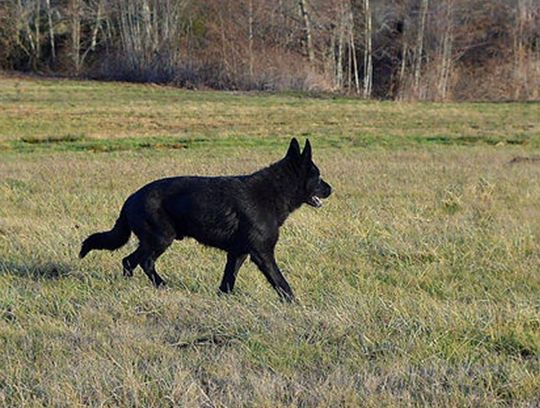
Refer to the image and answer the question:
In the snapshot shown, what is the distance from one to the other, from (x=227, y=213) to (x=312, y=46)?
142ft

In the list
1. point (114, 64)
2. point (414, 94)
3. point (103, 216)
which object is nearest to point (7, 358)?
point (103, 216)

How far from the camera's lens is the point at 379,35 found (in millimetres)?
50594

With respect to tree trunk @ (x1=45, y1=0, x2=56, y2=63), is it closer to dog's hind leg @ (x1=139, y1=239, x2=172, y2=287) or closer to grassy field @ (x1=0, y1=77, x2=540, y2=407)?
grassy field @ (x1=0, y1=77, x2=540, y2=407)

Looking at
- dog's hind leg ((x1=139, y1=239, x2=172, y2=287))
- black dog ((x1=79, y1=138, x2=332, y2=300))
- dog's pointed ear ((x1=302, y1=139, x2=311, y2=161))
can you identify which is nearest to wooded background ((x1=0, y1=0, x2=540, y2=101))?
dog's pointed ear ((x1=302, y1=139, x2=311, y2=161))

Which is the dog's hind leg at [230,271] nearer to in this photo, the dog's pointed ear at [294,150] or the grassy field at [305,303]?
the grassy field at [305,303]

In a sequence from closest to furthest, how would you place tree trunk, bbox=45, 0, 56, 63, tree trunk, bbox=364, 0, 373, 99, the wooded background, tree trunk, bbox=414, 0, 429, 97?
1. tree trunk, bbox=414, 0, 429, 97
2. the wooded background
3. tree trunk, bbox=364, 0, 373, 99
4. tree trunk, bbox=45, 0, 56, 63

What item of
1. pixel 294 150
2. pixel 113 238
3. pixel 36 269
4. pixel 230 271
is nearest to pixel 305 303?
pixel 230 271

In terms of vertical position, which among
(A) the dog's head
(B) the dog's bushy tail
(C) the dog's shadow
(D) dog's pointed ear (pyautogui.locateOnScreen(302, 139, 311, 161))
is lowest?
(C) the dog's shadow

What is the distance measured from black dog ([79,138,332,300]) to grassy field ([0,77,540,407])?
0.99 ft

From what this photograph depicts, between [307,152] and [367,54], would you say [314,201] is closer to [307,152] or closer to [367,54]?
[307,152]

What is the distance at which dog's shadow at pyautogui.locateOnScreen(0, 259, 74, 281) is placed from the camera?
6.49m

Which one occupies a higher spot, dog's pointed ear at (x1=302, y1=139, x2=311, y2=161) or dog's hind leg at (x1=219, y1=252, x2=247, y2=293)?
dog's pointed ear at (x1=302, y1=139, x2=311, y2=161)

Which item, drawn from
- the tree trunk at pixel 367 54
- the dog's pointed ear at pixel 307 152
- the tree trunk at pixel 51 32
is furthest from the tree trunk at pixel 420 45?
the dog's pointed ear at pixel 307 152

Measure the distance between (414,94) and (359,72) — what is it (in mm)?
9338
